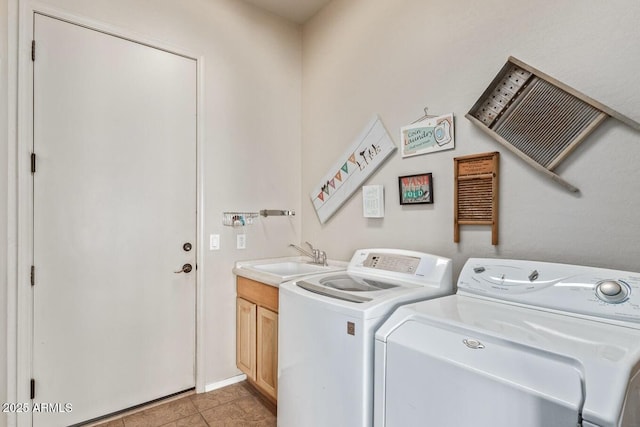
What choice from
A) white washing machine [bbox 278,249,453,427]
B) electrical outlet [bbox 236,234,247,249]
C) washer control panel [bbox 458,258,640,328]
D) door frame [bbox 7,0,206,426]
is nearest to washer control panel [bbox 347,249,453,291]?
white washing machine [bbox 278,249,453,427]

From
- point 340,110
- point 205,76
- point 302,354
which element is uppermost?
point 205,76

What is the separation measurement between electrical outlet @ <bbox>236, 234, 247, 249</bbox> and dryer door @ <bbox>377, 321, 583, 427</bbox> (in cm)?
165

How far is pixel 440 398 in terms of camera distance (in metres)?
0.99

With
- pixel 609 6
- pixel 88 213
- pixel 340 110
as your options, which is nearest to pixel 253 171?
pixel 340 110

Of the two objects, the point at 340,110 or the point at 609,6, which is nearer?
the point at 609,6

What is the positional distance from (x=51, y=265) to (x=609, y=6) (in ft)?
9.73

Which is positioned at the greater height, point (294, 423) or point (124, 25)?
point (124, 25)

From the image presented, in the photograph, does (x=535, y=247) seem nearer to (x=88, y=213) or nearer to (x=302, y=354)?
(x=302, y=354)

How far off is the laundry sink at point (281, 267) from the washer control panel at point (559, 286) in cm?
111

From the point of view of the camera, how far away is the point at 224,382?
2.45 metres

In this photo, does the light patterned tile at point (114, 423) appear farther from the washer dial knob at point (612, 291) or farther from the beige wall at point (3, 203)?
the washer dial knob at point (612, 291)

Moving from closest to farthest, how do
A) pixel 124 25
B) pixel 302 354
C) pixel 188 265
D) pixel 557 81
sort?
pixel 557 81
pixel 302 354
pixel 124 25
pixel 188 265

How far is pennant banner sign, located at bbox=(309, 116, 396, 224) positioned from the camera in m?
2.21

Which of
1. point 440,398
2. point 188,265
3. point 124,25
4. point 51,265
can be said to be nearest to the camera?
point 440,398
